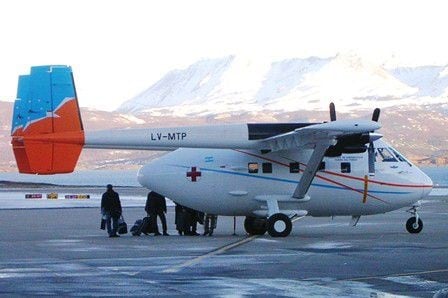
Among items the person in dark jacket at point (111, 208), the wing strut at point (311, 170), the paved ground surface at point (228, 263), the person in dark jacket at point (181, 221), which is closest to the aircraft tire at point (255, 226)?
the paved ground surface at point (228, 263)

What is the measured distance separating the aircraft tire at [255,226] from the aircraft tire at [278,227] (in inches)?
85.3

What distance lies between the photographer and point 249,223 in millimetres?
38750

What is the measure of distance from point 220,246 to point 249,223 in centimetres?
645

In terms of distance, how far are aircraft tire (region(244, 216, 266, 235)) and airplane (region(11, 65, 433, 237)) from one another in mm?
32

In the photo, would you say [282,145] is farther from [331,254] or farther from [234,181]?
[331,254]

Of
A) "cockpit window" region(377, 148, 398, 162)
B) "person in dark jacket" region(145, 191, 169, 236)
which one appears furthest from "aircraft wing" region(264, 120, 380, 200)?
"person in dark jacket" region(145, 191, 169, 236)

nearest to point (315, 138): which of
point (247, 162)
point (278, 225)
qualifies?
point (247, 162)

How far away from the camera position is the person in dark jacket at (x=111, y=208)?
37500 mm

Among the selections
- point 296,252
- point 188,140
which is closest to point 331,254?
point 296,252

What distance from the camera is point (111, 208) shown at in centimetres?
3778

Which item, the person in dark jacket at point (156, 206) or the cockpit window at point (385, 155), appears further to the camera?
the person in dark jacket at point (156, 206)

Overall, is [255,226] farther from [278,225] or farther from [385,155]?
[385,155]

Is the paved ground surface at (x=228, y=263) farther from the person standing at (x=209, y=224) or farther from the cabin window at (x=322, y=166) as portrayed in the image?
the cabin window at (x=322, y=166)

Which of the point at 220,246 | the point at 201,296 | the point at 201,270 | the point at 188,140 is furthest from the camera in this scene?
the point at 188,140
